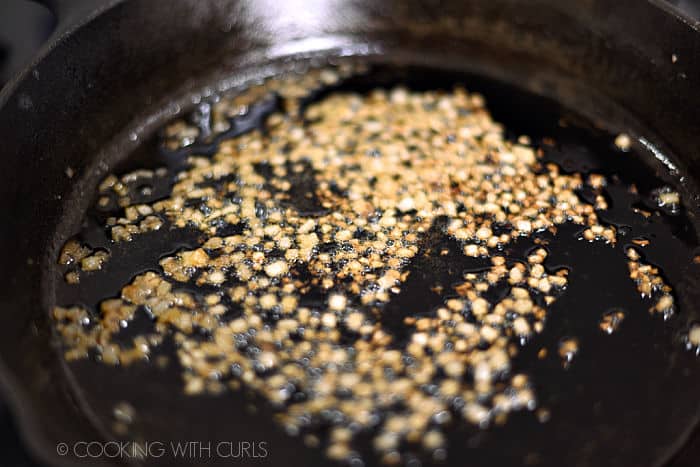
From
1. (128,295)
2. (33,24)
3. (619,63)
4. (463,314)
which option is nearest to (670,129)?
(619,63)

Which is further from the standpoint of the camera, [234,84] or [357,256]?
[234,84]

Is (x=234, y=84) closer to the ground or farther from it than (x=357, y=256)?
farther from it

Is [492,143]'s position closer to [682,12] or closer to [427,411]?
[682,12]

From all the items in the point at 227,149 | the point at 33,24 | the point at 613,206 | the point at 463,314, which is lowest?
the point at 463,314
